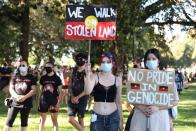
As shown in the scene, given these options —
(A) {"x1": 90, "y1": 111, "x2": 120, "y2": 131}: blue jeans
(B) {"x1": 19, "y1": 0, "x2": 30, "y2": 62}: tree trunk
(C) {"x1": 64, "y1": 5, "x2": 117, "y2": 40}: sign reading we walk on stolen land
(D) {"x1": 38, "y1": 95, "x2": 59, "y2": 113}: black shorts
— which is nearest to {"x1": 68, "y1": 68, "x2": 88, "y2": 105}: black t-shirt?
(D) {"x1": 38, "y1": 95, "x2": 59, "y2": 113}: black shorts

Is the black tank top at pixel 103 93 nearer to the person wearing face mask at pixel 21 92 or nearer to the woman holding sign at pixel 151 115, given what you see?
the woman holding sign at pixel 151 115

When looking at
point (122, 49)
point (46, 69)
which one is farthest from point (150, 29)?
point (46, 69)

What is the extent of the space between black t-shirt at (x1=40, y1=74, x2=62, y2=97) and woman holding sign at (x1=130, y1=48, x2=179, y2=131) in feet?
16.8

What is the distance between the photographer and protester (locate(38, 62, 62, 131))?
12.2 metres

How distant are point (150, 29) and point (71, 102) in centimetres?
1819

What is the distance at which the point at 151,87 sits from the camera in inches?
293

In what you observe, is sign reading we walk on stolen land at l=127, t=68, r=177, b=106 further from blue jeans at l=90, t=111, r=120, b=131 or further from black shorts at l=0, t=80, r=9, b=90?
black shorts at l=0, t=80, r=9, b=90

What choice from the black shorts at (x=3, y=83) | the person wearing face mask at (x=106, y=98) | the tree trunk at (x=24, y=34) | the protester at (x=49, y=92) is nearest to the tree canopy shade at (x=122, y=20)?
the tree trunk at (x=24, y=34)

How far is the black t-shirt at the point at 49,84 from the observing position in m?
12.2

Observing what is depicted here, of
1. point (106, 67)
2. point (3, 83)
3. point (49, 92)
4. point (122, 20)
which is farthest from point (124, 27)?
point (106, 67)

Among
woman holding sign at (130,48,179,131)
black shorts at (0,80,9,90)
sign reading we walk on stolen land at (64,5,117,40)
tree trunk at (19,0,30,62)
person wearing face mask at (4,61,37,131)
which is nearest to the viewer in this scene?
woman holding sign at (130,48,179,131)

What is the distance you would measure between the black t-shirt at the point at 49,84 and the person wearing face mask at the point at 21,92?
0.94 m

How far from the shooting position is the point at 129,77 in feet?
24.6

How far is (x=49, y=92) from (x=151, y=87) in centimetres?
522
